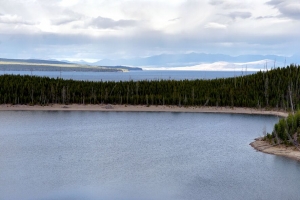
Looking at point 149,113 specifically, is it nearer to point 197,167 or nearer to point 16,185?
point 197,167

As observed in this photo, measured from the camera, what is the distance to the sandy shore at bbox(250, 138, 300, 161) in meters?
35.6

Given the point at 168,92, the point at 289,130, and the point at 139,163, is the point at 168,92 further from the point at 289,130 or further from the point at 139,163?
the point at 139,163

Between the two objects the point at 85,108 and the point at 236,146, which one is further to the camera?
the point at 85,108

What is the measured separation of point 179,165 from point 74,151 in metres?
9.31

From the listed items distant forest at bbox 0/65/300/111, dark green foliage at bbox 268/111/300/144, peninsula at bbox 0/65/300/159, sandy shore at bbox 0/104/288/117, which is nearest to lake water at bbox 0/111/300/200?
dark green foliage at bbox 268/111/300/144

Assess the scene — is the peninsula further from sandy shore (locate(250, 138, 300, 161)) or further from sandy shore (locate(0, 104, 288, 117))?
sandy shore (locate(250, 138, 300, 161))

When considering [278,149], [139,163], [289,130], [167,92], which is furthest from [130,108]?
[139,163]

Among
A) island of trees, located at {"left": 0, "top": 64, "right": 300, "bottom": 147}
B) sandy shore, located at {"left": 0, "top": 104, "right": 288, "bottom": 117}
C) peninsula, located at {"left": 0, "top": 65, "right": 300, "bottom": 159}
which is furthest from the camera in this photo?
island of trees, located at {"left": 0, "top": 64, "right": 300, "bottom": 147}

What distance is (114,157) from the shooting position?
117 feet

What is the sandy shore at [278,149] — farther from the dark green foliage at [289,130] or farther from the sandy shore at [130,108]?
the sandy shore at [130,108]

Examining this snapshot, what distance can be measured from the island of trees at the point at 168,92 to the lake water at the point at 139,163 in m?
18.8

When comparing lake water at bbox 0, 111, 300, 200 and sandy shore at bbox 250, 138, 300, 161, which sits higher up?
sandy shore at bbox 250, 138, 300, 161

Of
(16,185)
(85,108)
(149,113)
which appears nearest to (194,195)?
(16,185)

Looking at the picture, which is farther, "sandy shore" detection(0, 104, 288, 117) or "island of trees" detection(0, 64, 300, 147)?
"island of trees" detection(0, 64, 300, 147)
